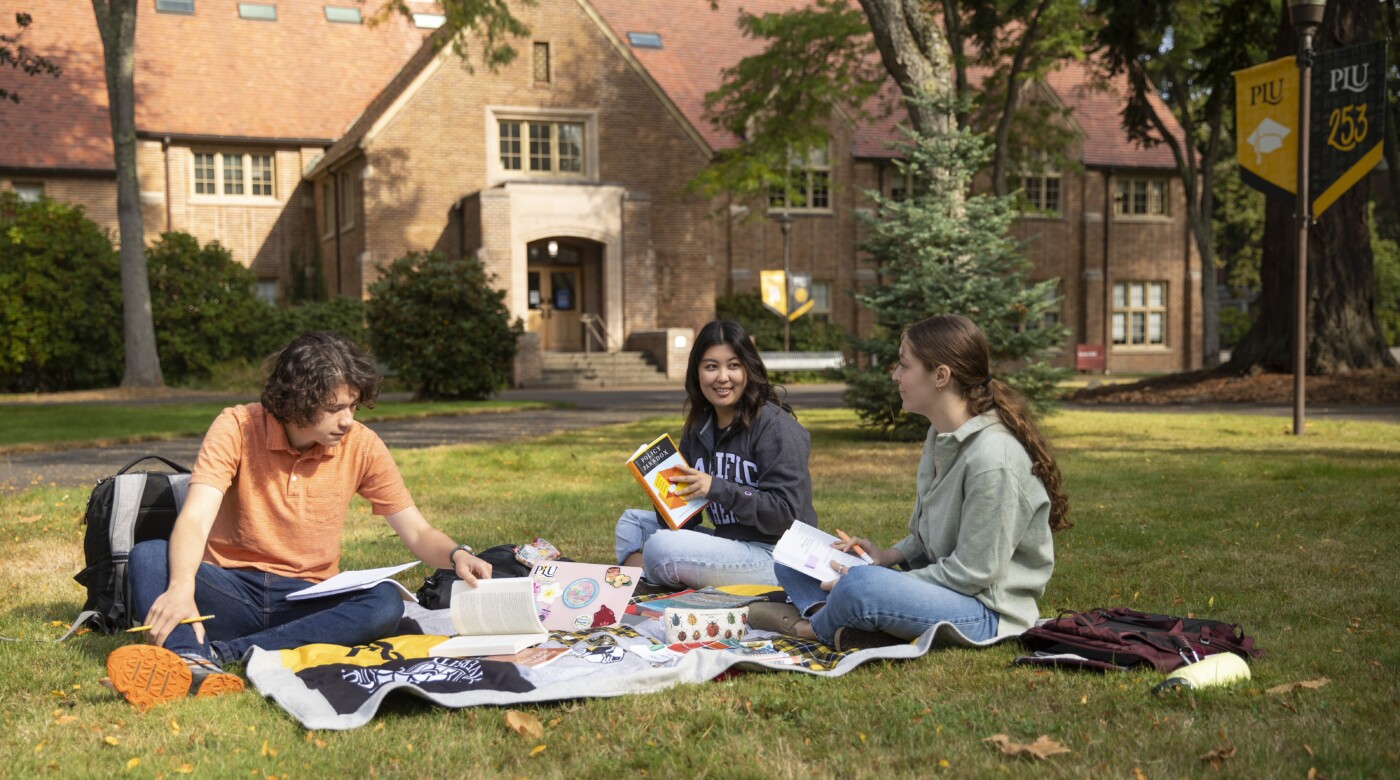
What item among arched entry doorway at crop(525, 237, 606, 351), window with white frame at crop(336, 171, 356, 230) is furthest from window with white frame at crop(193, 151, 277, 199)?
arched entry doorway at crop(525, 237, 606, 351)

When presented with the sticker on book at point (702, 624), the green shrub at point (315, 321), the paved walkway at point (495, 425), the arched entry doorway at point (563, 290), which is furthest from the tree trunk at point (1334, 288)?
the green shrub at point (315, 321)

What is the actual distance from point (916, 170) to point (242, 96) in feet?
81.1

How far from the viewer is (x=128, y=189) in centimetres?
2238

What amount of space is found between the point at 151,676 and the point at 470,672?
97 cm

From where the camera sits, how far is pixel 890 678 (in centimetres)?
411

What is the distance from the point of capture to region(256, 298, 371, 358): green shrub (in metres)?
27.6

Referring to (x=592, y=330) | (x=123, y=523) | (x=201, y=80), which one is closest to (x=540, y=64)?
(x=592, y=330)

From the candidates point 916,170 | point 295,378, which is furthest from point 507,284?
point 295,378

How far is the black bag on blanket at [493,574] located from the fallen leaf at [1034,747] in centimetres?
251

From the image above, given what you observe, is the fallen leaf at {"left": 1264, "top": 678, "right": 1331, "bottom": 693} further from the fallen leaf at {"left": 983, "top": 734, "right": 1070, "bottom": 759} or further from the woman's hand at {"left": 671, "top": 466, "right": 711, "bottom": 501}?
the woman's hand at {"left": 671, "top": 466, "right": 711, "bottom": 501}

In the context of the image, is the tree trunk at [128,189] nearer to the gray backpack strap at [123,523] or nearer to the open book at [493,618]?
the gray backpack strap at [123,523]

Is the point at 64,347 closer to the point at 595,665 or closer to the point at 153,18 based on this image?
the point at 153,18

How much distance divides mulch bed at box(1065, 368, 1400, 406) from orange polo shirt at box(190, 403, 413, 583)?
15687 mm

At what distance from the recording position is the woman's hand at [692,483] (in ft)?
17.0
